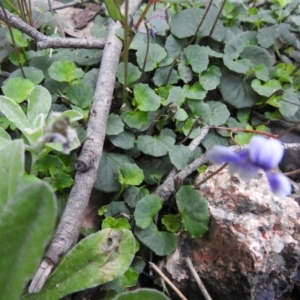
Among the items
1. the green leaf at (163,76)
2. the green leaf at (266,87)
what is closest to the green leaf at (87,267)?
the green leaf at (163,76)

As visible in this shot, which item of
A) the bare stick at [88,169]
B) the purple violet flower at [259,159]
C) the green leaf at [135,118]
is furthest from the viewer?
the green leaf at [135,118]

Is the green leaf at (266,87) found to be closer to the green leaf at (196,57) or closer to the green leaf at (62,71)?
the green leaf at (196,57)

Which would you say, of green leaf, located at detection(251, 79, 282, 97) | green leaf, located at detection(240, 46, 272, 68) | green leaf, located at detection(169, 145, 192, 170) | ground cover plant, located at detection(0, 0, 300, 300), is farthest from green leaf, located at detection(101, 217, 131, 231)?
green leaf, located at detection(240, 46, 272, 68)

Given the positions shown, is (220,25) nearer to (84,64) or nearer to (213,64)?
(213,64)

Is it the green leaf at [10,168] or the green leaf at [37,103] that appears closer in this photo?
A: the green leaf at [10,168]

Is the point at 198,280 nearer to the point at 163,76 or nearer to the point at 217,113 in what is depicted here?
the point at 217,113

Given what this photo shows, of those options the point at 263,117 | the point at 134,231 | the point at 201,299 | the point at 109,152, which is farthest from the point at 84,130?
the point at 263,117
